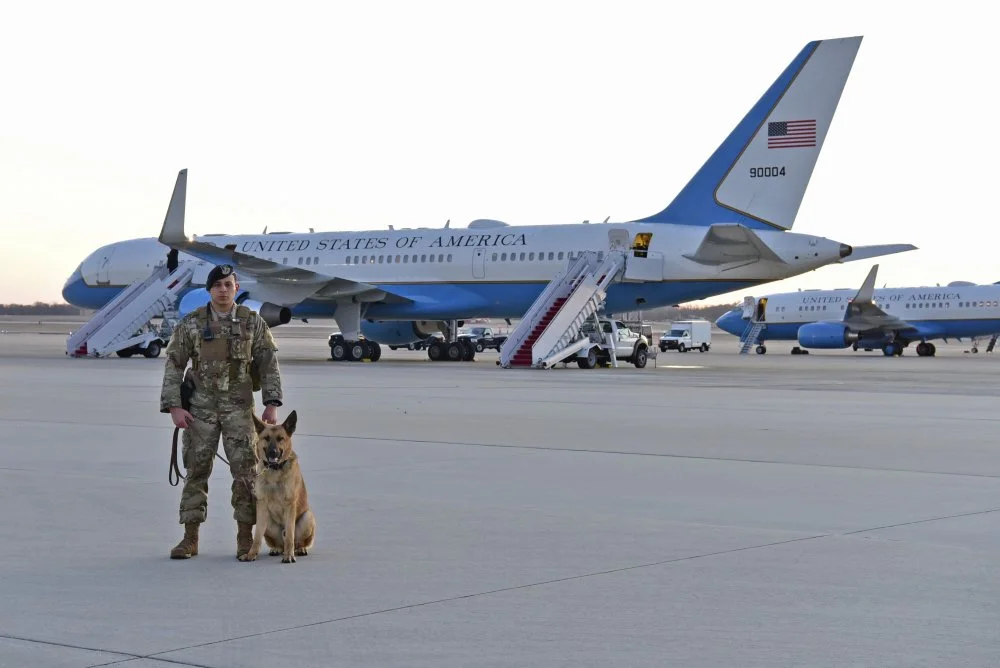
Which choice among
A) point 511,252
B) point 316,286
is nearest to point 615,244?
point 511,252

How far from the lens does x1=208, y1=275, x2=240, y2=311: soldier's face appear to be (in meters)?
8.17

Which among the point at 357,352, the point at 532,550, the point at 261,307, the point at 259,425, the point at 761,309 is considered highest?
the point at 761,309

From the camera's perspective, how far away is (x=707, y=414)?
1872 cm

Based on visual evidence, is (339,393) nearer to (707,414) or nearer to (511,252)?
(707,414)

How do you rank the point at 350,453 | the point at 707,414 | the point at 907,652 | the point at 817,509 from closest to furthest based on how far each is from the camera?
the point at 907,652, the point at 817,509, the point at 350,453, the point at 707,414

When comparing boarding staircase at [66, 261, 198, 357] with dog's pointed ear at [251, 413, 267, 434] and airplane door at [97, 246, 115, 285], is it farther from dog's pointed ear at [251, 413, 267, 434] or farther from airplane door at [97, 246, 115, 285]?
dog's pointed ear at [251, 413, 267, 434]

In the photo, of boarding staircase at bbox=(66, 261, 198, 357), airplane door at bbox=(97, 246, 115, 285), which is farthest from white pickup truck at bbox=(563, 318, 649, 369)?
airplane door at bbox=(97, 246, 115, 285)

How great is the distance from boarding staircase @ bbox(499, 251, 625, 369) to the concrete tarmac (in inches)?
710

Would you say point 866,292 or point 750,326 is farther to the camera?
point 750,326

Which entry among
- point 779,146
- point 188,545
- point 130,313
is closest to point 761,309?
point 779,146

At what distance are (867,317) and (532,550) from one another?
5524 cm

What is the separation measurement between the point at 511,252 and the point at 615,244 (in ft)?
11.2

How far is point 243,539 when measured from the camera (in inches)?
311

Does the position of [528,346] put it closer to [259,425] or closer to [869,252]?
[869,252]
